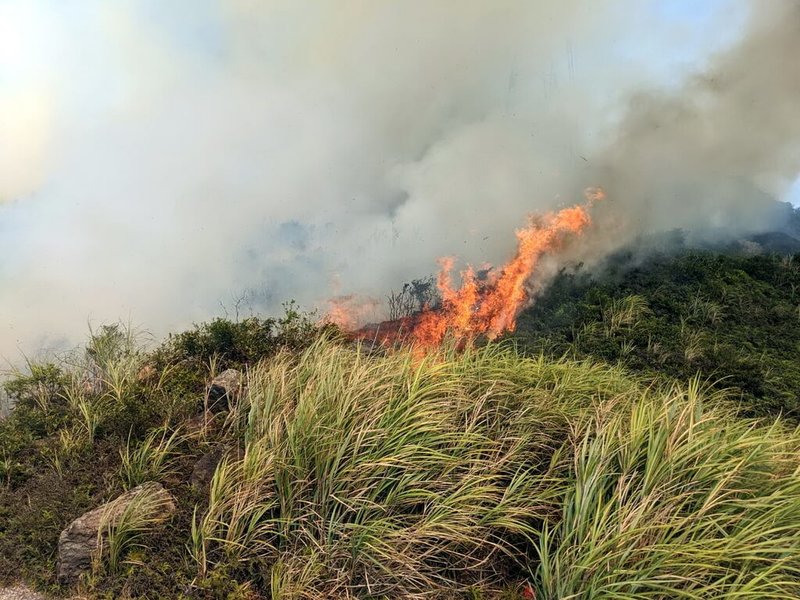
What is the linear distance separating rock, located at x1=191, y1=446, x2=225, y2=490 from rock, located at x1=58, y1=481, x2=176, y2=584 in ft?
0.99

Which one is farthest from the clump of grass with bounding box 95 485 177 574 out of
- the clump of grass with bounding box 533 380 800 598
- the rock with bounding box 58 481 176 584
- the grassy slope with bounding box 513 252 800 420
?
the grassy slope with bounding box 513 252 800 420

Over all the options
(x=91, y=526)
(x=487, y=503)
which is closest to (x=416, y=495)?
(x=487, y=503)

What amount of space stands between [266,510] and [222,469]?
0.51m

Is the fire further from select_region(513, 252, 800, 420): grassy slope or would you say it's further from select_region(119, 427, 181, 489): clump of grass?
select_region(119, 427, 181, 489): clump of grass

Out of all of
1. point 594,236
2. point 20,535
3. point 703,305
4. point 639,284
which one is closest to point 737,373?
point 703,305

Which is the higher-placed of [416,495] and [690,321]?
[690,321]

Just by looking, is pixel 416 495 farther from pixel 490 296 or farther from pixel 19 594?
pixel 490 296

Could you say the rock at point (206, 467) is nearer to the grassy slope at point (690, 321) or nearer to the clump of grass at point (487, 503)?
the clump of grass at point (487, 503)

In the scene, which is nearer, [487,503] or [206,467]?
[487,503]

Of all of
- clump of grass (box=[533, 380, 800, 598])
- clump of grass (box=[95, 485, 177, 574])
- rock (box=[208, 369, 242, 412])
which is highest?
rock (box=[208, 369, 242, 412])

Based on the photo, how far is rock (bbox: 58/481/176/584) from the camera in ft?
10.9

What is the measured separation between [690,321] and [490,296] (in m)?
6.01

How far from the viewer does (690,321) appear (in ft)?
41.2

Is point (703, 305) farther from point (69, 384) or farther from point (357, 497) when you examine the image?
point (69, 384)
